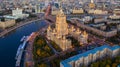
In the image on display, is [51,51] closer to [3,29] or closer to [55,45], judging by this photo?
[55,45]

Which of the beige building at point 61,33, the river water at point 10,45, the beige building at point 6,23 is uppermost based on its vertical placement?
the beige building at point 61,33

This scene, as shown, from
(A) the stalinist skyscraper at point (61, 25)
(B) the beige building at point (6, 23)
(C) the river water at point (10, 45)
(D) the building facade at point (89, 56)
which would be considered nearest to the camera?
(D) the building facade at point (89, 56)

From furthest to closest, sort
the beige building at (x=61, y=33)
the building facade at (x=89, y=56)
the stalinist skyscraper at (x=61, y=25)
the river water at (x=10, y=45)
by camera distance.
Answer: the stalinist skyscraper at (x=61, y=25)
the beige building at (x=61, y=33)
the river water at (x=10, y=45)
the building facade at (x=89, y=56)

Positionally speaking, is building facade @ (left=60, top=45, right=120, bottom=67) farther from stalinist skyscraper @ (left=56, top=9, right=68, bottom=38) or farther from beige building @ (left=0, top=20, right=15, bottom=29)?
beige building @ (left=0, top=20, right=15, bottom=29)

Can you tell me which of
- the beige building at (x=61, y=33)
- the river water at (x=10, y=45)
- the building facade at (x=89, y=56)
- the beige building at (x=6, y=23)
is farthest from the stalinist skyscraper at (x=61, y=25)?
the beige building at (x=6, y=23)

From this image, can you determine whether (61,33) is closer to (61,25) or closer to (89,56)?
(61,25)

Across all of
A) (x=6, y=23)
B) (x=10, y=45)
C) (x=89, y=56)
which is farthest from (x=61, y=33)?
(x=6, y=23)

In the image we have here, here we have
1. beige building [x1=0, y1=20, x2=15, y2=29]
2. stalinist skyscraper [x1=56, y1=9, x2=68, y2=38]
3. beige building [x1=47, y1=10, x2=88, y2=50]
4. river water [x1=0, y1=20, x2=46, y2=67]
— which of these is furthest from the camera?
beige building [x1=0, y1=20, x2=15, y2=29]

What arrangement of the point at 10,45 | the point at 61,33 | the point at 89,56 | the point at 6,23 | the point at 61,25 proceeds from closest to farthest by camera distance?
1. the point at 89,56
2. the point at 10,45
3. the point at 61,33
4. the point at 61,25
5. the point at 6,23

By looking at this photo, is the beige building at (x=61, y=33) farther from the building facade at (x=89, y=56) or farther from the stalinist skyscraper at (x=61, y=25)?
the building facade at (x=89, y=56)

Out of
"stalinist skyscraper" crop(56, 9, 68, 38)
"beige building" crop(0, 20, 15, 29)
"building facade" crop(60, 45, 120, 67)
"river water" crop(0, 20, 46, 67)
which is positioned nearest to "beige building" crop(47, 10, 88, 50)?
"stalinist skyscraper" crop(56, 9, 68, 38)
